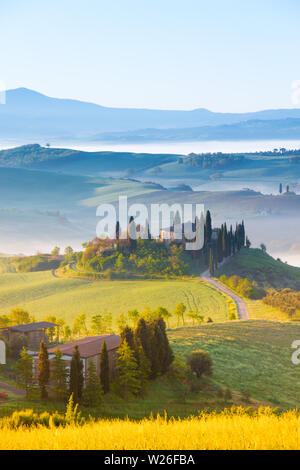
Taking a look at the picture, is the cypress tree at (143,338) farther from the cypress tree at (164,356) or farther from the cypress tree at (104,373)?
the cypress tree at (104,373)

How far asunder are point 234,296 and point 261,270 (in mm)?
34468

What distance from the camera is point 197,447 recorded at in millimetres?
10320

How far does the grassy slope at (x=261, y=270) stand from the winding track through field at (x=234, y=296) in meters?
5.19

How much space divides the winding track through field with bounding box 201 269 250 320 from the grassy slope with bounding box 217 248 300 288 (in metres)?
5.19

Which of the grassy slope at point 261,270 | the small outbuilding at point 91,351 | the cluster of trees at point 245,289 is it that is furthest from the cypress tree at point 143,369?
the grassy slope at point 261,270

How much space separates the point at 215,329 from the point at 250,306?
28577 millimetres

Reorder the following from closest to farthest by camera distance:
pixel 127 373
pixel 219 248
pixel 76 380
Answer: pixel 76 380 < pixel 127 373 < pixel 219 248

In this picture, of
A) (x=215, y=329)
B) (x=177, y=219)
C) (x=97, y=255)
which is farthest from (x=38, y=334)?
(x=177, y=219)

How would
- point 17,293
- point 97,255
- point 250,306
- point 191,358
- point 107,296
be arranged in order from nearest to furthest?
point 191,358
point 250,306
point 107,296
point 17,293
point 97,255

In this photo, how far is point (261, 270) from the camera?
4897 inches

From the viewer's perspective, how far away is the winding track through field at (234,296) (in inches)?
3041

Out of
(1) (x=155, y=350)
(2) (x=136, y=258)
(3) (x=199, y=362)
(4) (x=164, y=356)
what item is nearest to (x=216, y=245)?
(2) (x=136, y=258)

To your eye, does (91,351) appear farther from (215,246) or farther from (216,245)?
(216,245)
